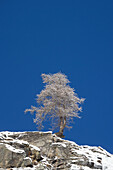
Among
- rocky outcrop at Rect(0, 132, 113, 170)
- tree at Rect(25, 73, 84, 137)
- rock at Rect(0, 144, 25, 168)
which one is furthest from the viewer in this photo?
tree at Rect(25, 73, 84, 137)

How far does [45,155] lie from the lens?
2267cm

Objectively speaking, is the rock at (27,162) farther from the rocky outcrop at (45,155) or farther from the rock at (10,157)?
the rock at (10,157)

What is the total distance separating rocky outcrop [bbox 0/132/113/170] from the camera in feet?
62.5

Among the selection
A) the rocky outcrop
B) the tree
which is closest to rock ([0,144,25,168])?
the rocky outcrop

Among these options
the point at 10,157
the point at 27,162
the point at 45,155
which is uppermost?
the point at 45,155

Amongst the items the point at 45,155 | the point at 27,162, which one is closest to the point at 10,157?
the point at 27,162

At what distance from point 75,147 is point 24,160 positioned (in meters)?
7.54

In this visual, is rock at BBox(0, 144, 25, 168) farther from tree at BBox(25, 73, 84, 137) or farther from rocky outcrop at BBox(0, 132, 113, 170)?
tree at BBox(25, 73, 84, 137)

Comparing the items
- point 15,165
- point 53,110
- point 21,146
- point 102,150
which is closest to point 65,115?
→ point 53,110

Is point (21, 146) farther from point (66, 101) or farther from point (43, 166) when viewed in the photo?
point (66, 101)

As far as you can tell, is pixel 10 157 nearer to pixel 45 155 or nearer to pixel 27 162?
pixel 27 162

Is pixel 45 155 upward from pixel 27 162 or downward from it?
upward

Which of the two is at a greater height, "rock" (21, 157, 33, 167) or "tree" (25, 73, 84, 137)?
"tree" (25, 73, 84, 137)

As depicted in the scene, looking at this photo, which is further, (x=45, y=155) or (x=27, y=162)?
(x=45, y=155)
